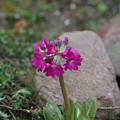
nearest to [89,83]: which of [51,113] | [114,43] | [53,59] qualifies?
[51,113]

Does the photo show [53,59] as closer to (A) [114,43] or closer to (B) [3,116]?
(B) [3,116]

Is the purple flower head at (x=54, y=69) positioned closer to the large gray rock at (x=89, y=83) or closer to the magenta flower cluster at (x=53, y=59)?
the magenta flower cluster at (x=53, y=59)

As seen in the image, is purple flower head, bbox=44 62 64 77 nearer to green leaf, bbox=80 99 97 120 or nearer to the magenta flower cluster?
the magenta flower cluster

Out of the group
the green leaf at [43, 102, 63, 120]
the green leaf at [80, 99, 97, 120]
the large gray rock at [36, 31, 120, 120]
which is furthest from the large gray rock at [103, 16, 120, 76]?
the green leaf at [43, 102, 63, 120]

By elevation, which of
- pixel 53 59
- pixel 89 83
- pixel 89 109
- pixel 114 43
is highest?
pixel 114 43

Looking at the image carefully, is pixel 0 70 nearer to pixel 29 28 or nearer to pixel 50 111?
pixel 50 111
